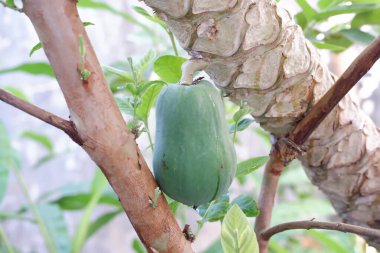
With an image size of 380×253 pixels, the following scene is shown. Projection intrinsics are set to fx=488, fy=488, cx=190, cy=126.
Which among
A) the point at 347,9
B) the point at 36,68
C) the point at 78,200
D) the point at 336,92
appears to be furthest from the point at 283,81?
the point at 78,200

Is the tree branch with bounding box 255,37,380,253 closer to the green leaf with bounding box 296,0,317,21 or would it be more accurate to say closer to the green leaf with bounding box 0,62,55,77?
the green leaf with bounding box 296,0,317,21

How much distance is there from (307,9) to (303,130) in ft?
0.68

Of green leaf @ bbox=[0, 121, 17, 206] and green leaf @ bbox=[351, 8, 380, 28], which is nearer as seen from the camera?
green leaf @ bbox=[351, 8, 380, 28]

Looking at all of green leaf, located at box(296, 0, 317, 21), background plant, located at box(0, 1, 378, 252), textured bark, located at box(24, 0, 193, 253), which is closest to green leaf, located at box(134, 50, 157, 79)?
background plant, located at box(0, 1, 378, 252)

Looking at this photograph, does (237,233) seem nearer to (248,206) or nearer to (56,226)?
(248,206)

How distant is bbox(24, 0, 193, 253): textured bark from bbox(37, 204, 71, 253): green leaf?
0.78 m

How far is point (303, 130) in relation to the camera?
45cm

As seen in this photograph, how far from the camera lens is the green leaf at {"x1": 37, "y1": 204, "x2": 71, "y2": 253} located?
108 centimetres

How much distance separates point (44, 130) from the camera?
1790mm

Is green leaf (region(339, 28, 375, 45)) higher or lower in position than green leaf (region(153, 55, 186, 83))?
lower

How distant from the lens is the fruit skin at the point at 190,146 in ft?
1.17

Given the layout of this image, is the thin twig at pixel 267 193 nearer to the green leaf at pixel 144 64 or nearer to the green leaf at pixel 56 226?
the green leaf at pixel 144 64

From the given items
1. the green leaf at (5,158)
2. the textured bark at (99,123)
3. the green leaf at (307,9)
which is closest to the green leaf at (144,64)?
the textured bark at (99,123)

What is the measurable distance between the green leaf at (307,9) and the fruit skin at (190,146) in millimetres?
277
